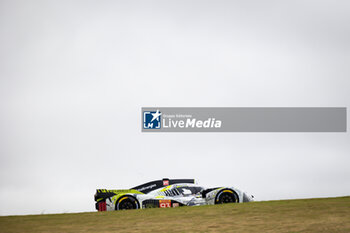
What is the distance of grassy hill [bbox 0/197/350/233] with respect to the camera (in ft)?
23.4

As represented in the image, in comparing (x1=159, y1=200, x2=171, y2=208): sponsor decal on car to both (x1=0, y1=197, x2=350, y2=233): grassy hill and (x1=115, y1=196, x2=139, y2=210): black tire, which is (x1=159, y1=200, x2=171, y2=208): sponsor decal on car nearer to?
(x1=115, y1=196, x2=139, y2=210): black tire

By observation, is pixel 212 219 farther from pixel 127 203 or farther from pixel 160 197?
pixel 127 203

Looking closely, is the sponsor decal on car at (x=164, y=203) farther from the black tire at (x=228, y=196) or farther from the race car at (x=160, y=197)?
the black tire at (x=228, y=196)

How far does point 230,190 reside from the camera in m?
10.9

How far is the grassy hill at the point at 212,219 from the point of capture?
7125 mm

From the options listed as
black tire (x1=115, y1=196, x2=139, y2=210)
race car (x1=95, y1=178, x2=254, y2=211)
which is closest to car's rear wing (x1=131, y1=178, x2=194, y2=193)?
race car (x1=95, y1=178, x2=254, y2=211)

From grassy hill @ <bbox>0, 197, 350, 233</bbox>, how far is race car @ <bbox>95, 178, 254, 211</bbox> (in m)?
1.23

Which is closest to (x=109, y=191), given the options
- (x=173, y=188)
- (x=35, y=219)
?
(x=173, y=188)

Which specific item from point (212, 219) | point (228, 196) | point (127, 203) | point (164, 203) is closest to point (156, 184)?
point (164, 203)

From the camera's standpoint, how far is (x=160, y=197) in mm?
11234

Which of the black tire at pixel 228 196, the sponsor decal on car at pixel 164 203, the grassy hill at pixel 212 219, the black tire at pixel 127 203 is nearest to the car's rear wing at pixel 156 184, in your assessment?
the black tire at pixel 127 203

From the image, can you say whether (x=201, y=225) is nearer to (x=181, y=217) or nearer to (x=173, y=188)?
(x=181, y=217)

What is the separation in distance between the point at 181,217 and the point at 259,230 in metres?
1.97

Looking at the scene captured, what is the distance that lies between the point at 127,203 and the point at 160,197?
0.97 metres
